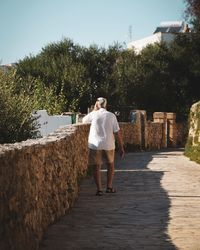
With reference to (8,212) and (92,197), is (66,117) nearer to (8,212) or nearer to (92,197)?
(92,197)

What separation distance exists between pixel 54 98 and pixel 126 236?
26.1 m

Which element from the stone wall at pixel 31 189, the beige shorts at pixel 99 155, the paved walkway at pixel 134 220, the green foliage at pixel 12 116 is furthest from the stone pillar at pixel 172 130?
the stone wall at pixel 31 189

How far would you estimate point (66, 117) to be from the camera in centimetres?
2462

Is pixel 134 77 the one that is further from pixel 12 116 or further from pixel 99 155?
pixel 99 155

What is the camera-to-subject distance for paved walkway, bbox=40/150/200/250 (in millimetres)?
6773

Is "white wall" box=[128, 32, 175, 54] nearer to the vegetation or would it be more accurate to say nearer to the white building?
the white building

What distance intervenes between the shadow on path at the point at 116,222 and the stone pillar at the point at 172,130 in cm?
2276

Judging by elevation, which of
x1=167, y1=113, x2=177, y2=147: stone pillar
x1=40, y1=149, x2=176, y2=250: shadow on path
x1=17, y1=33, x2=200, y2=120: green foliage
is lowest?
x1=40, y1=149, x2=176, y2=250: shadow on path

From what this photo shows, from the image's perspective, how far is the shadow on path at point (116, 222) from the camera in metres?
6.76

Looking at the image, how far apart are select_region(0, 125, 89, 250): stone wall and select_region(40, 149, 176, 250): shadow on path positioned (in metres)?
0.25

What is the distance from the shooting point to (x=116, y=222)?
26.7 feet

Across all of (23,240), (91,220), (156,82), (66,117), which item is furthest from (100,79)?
(23,240)

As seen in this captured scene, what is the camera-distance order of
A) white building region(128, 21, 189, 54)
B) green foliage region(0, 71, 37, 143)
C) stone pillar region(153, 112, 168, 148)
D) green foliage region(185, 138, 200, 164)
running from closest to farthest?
green foliage region(0, 71, 37, 143) < green foliage region(185, 138, 200, 164) < stone pillar region(153, 112, 168, 148) < white building region(128, 21, 189, 54)

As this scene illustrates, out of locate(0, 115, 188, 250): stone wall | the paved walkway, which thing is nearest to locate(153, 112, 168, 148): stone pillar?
the paved walkway
